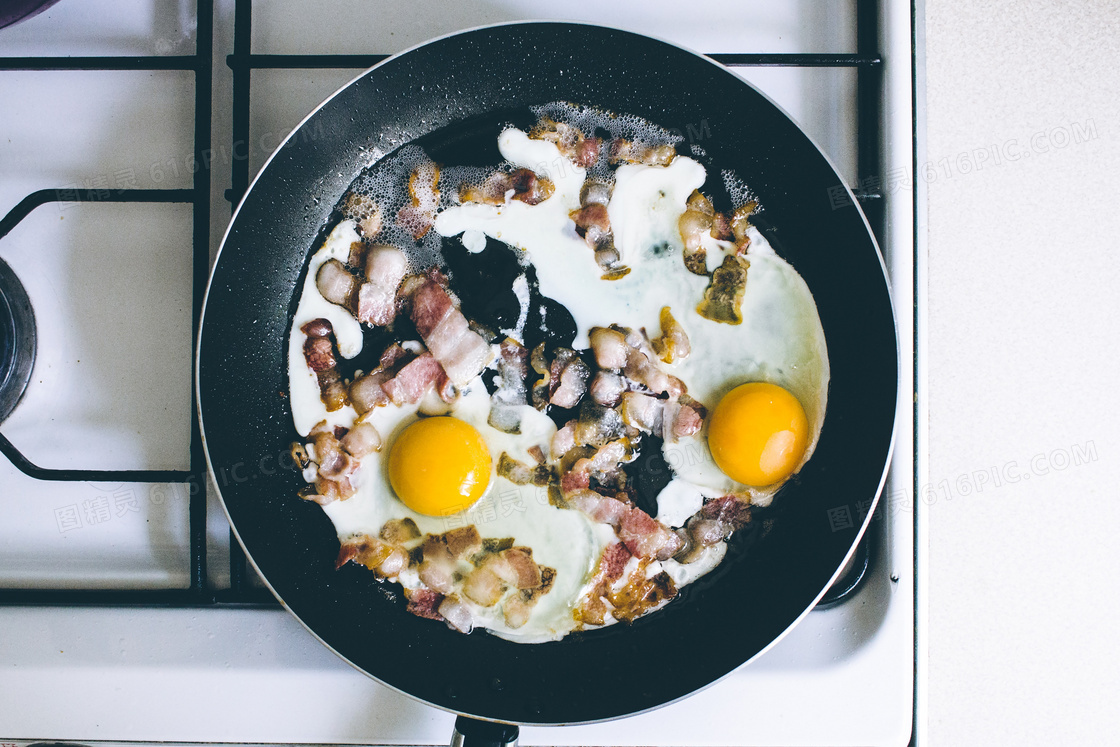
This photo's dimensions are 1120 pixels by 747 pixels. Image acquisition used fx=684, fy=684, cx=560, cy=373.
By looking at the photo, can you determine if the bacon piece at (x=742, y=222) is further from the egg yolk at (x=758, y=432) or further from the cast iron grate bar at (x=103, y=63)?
the cast iron grate bar at (x=103, y=63)

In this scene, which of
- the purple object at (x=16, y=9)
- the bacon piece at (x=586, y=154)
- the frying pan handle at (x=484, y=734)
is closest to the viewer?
the purple object at (x=16, y=9)

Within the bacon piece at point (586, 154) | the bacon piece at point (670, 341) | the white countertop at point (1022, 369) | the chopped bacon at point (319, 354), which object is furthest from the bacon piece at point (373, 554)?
the white countertop at point (1022, 369)

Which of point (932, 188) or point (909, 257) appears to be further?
point (932, 188)

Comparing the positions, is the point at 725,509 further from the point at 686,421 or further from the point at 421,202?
the point at 421,202

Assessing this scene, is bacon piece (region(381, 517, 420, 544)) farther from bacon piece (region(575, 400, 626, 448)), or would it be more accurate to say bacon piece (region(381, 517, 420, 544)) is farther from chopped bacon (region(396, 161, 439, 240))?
chopped bacon (region(396, 161, 439, 240))

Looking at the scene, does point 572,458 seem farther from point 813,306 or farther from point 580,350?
point 813,306

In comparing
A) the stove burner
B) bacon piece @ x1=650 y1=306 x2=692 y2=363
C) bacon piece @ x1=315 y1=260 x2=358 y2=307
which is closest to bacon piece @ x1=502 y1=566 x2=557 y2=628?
bacon piece @ x1=650 y1=306 x2=692 y2=363

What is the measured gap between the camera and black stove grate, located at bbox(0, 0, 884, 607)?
842 mm

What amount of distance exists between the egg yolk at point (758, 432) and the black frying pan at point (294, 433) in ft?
0.27

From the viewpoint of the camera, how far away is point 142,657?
86 cm

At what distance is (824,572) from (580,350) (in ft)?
1.41

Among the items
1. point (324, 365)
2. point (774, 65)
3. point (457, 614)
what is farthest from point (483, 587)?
point (774, 65)

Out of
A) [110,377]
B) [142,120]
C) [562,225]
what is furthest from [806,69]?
[110,377]

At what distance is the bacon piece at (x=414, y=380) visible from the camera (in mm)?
889
